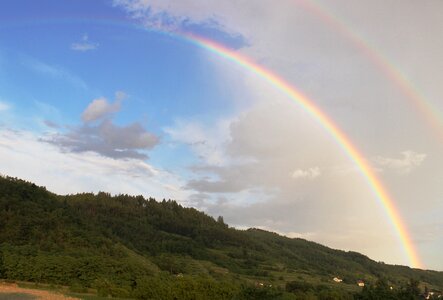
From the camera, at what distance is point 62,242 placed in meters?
170

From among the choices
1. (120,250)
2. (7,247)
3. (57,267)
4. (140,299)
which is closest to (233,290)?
(140,299)

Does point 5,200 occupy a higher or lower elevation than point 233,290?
higher

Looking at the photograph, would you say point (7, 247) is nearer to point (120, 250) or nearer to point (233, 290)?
point (120, 250)

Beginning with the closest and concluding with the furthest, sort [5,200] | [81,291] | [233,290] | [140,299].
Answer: [233,290] → [140,299] → [81,291] → [5,200]

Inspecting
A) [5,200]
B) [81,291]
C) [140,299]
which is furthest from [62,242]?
[140,299]

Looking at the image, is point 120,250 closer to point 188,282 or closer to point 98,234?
point 98,234

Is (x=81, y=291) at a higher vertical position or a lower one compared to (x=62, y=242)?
lower

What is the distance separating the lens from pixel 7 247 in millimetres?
132125

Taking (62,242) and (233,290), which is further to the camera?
(62,242)

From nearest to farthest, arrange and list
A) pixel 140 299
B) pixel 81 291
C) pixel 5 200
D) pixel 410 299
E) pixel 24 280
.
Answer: pixel 410 299 → pixel 140 299 → pixel 81 291 → pixel 24 280 → pixel 5 200

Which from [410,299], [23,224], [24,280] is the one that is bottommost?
[24,280]

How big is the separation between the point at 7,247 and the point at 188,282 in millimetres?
78393

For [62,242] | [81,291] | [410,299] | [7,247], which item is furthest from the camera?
[62,242]

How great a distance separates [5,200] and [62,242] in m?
35.6
